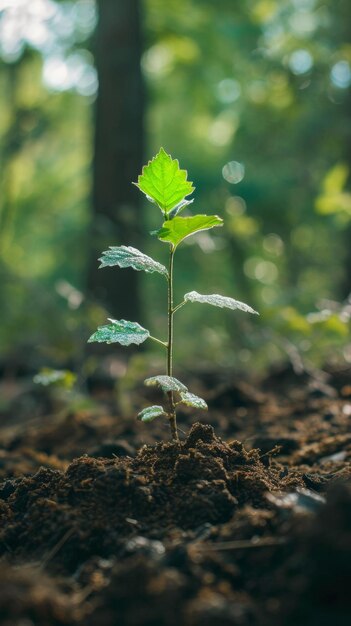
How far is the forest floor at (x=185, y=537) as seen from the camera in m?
1.12

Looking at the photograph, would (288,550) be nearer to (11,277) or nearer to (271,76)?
(11,277)

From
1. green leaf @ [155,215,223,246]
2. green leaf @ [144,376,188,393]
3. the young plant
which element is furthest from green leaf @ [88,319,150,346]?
green leaf @ [155,215,223,246]

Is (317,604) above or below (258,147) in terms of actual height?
below

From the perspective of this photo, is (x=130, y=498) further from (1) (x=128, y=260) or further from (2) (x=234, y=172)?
(2) (x=234, y=172)

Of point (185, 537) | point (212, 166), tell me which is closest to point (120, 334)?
point (185, 537)

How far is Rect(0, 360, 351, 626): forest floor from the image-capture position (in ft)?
3.67

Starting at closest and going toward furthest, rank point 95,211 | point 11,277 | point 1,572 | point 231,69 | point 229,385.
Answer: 1. point 1,572
2. point 229,385
3. point 11,277
4. point 95,211
5. point 231,69

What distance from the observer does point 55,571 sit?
1.44 meters

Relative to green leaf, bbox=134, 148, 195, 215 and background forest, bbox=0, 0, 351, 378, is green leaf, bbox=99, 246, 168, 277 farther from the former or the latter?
background forest, bbox=0, 0, 351, 378

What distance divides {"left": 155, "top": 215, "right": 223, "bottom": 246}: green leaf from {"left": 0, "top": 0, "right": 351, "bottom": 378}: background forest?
1.55m

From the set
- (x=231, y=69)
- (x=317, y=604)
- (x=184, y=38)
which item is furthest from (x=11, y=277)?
(x=231, y=69)

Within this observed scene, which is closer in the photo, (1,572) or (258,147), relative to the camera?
(1,572)

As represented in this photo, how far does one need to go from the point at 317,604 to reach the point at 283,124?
34.0 ft

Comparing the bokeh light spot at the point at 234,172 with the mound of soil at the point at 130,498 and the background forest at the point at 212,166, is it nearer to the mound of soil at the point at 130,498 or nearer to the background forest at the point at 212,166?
the background forest at the point at 212,166
